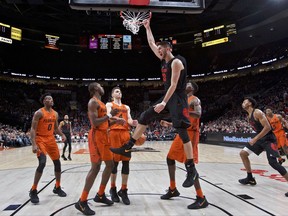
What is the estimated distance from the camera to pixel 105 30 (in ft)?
98.4

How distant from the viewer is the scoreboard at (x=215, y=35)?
2444 cm

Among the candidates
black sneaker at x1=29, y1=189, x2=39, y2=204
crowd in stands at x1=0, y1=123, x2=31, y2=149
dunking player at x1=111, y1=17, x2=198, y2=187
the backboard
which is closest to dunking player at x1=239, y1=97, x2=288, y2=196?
dunking player at x1=111, y1=17, x2=198, y2=187

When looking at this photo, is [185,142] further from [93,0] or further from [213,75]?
[213,75]

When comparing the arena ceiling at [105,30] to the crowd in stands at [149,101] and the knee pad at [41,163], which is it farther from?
the knee pad at [41,163]

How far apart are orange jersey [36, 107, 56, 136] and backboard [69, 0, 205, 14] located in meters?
2.63

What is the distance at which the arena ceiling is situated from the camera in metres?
22.3

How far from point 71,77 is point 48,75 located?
3063 mm

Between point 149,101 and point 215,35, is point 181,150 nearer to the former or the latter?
point 215,35

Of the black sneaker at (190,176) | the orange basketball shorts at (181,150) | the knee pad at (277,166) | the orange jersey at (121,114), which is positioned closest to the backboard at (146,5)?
the orange jersey at (121,114)

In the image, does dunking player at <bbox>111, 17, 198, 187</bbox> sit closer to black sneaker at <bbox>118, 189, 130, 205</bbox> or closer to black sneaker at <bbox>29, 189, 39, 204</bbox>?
black sneaker at <bbox>118, 189, 130, 205</bbox>

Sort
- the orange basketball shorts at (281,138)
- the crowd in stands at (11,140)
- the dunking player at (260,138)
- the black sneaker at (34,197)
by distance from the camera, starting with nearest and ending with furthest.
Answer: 1. the black sneaker at (34,197)
2. the dunking player at (260,138)
3. the orange basketball shorts at (281,138)
4. the crowd in stands at (11,140)

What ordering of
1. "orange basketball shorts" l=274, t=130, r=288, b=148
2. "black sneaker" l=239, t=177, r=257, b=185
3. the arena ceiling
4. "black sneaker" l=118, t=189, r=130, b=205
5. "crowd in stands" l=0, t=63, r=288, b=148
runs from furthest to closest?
"crowd in stands" l=0, t=63, r=288, b=148 → the arena ceiling → "orange basketball shorts" l=274, t=130, r=288, b=148 → "black sneaker" l=239, t=177, r=257, b=185 → "black sneaker" l=118, t=189, r=130, b=205

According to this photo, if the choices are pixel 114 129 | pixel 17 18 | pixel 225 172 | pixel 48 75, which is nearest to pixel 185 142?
pixel 114 129

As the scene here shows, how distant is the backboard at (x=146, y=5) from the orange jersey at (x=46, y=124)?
8.64ft
